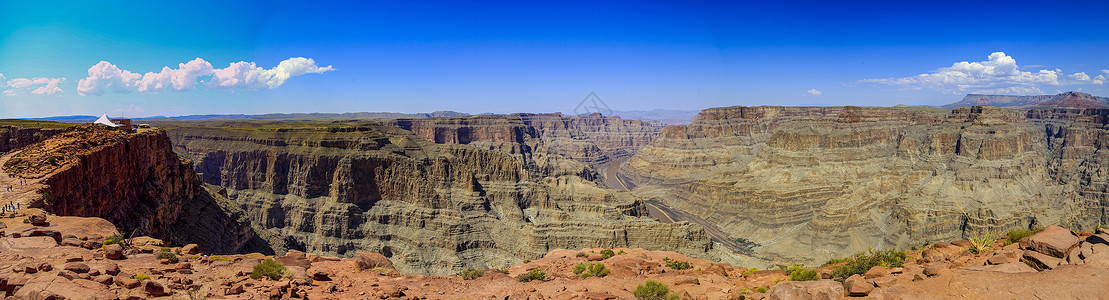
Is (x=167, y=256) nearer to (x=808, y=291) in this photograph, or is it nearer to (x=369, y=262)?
(x=369, y=262)

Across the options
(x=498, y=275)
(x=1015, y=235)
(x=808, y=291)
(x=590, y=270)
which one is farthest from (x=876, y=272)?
(x=498, y=275)

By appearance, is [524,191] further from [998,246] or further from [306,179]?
[998,246]

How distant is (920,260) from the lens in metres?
15.3

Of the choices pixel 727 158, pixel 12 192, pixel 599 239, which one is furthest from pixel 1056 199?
pixel 12 192

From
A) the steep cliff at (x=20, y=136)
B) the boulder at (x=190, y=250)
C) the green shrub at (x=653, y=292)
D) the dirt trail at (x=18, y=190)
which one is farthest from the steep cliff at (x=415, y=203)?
the green shrub at (x=653, y=292)

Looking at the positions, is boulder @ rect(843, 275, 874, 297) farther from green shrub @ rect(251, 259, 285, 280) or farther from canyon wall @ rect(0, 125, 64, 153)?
canyon wall @ rect(0, 125, 64, 153)

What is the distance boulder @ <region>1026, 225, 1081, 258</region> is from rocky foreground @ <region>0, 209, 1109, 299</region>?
1.1 inches

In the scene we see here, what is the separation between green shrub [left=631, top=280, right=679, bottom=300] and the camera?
15430mm

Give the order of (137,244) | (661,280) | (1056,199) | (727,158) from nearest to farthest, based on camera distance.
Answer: (137,244) < (661,280) < (1056,199) < (727,158)

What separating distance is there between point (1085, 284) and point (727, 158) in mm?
141700

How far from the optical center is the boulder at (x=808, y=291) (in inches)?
460

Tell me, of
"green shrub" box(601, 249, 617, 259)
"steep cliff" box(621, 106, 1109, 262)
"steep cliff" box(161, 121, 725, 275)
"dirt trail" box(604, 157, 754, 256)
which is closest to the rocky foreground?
"green shrub" box(601, 249, 617, 259)

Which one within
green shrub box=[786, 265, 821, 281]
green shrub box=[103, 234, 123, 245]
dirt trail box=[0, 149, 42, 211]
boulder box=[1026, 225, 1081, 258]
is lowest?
green shrub box=[786, 265, 821, 281]

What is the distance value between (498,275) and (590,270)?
403cm
